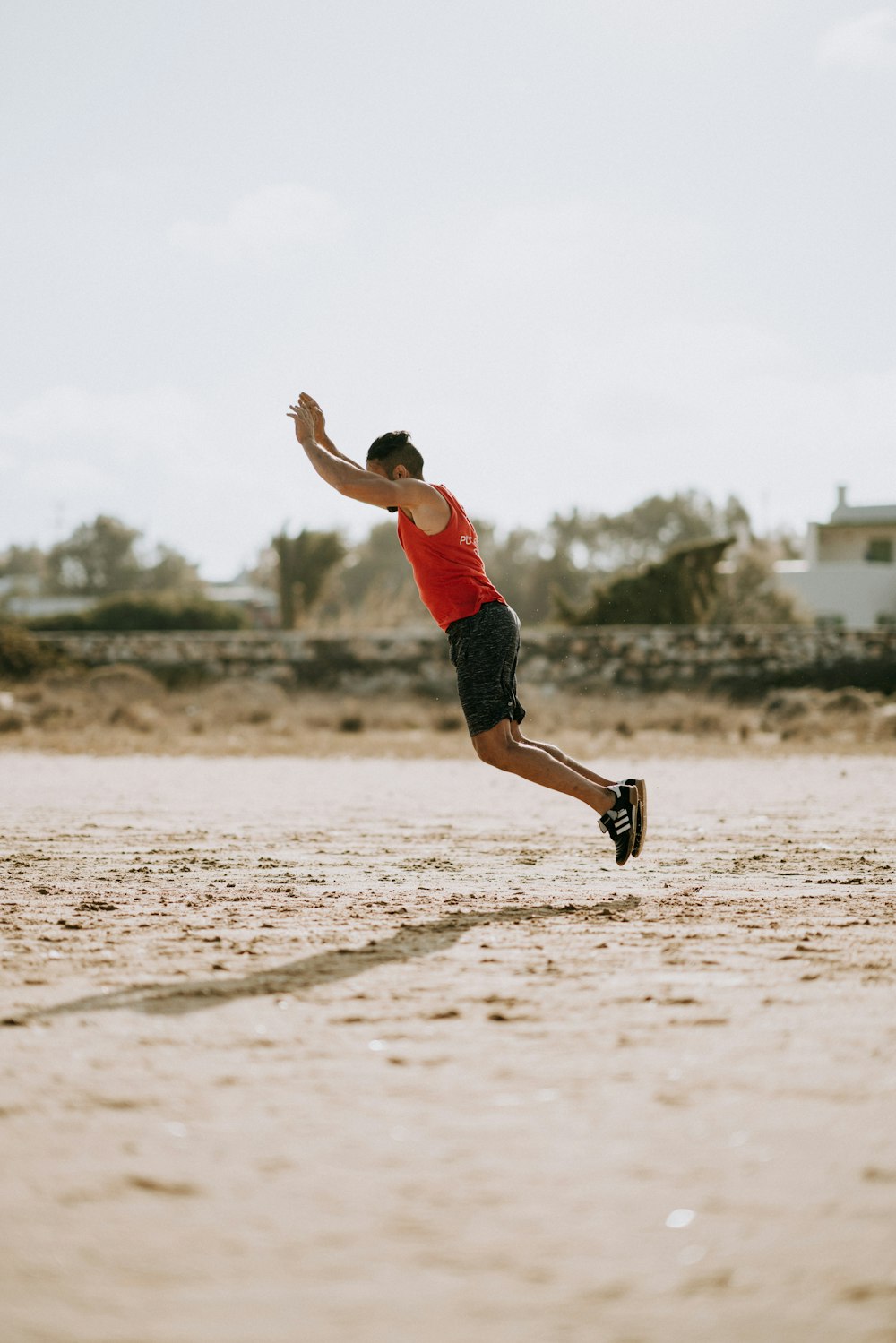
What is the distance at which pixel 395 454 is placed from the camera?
5.20 m

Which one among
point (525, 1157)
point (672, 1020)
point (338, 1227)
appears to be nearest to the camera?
point (338, 1227)

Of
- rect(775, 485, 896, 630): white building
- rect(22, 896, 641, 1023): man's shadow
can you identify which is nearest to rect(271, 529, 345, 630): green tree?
rect(775, 485, 896, 630): white building

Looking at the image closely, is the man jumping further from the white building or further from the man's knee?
the white building

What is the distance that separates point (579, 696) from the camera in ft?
70.8

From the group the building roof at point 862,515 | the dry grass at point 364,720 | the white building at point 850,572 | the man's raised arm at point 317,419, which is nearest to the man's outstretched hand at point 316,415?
the man's raised arm at point 317,419

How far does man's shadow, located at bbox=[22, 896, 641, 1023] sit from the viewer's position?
3.17m

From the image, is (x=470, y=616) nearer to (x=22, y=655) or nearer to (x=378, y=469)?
(x=378, y=469)

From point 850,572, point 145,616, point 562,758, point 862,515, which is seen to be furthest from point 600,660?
point 862,515

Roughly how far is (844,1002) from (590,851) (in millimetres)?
3141

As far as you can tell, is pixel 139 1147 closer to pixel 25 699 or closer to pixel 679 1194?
pixel 679 1194

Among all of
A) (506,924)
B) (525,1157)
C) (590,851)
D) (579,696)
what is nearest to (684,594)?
(579,696)

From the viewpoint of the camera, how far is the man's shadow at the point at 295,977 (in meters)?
3.17

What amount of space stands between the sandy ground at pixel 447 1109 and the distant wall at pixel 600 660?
17.0 meters

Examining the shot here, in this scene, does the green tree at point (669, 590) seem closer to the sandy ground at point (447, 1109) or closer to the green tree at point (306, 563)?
the green tree at point (306, 563)
